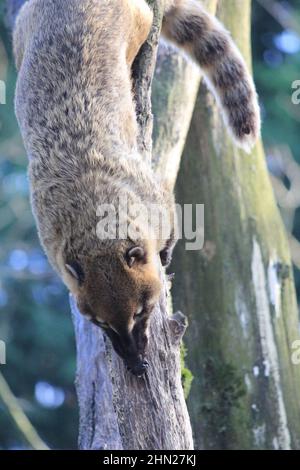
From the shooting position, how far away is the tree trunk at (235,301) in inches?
260

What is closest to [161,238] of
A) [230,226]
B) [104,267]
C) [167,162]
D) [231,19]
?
[104,267]

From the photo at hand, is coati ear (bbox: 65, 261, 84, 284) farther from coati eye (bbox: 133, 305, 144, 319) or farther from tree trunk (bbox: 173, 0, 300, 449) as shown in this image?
tree trunk (bbox: 173, 0, 300, 449)

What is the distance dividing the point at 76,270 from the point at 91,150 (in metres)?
0.75

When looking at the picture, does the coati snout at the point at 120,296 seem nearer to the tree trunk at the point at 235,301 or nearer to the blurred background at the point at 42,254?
the tree trunk at the point at 235,301

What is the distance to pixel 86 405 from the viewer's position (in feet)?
17.8

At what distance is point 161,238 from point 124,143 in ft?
1.89

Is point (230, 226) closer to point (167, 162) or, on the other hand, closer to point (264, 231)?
point (264, 231)

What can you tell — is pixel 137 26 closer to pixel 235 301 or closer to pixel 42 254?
pixel 235 301

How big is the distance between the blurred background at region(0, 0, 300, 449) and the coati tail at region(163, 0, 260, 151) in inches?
191

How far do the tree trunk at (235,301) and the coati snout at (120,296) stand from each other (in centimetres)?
238

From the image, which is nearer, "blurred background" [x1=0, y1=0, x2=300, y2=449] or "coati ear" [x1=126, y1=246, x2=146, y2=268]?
→ "coati ear" [x1=126, y1=246, x2=146, y2=268]

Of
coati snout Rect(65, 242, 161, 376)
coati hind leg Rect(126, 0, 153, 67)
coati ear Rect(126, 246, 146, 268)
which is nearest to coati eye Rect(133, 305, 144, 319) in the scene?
coati snout Rect(65, 242, 161, 376)

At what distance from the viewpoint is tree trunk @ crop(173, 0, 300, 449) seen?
21.6 feet
